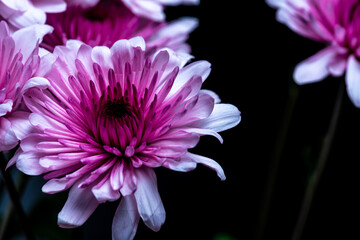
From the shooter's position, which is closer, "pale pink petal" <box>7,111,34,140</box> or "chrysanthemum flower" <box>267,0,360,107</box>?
"pale pink petal" <box>7,111,34,140</box>

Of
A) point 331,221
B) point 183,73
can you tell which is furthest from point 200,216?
point 183,73

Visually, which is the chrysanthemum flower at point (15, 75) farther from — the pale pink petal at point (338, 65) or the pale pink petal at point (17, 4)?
the pale pink petal at point (338, 65)

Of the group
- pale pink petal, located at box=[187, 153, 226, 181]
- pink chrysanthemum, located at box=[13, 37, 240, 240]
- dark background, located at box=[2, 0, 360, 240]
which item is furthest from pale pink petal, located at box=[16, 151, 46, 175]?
dark background, located at box=[2, 0, 360, 240]

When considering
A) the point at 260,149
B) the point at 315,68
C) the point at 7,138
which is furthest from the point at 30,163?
the point at 260,149

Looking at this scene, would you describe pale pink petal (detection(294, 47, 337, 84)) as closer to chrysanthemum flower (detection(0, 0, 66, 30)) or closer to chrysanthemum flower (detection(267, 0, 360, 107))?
chrysanthemum flower (detection(267, 0, 360, 107))

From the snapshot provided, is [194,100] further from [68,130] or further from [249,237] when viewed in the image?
[249,237]

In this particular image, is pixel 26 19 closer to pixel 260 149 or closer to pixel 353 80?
pixel 353 80

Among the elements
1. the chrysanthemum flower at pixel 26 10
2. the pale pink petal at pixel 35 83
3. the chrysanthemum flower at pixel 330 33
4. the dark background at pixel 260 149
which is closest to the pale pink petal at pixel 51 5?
the chrysanthemum flower at pixel 26 10
